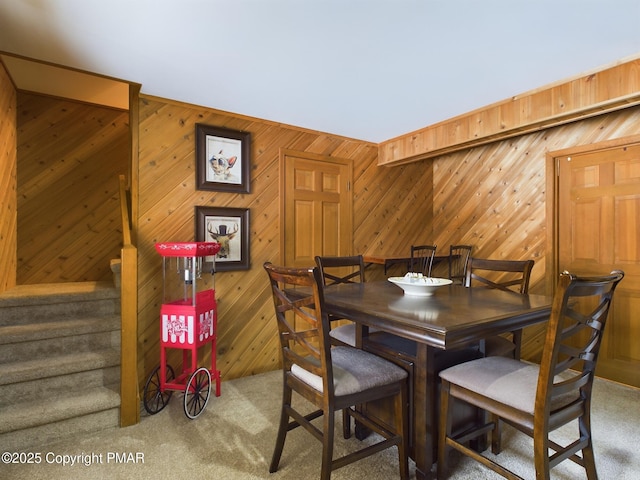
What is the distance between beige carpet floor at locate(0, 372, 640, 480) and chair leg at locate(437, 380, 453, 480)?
0.18 m

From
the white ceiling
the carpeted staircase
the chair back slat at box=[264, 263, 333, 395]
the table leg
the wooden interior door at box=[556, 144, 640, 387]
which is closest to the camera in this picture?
the chair back slat at box=[264, 263, 333, 395]

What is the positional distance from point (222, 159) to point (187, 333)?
4.87 feet

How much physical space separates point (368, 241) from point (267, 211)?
131cm

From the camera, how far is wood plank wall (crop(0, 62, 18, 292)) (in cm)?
258

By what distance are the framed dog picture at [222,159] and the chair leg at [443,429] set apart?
89.9 inches

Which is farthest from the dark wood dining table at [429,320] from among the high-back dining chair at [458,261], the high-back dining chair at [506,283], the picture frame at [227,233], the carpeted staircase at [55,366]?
the high-back dining chair at [458,261]

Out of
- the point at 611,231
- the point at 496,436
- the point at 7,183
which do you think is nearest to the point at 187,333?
the point at 7,183

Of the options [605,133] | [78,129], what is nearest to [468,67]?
[605,133]

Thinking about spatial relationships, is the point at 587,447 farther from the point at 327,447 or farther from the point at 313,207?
the point at 313,207

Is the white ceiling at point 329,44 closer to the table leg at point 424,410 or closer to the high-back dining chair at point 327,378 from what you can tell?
the high-back dining chair at point 327,378

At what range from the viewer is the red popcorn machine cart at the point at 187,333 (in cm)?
241

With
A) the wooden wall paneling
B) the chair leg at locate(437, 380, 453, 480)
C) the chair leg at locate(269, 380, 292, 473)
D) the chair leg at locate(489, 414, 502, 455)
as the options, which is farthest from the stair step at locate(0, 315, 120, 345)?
the wooden wall paneling

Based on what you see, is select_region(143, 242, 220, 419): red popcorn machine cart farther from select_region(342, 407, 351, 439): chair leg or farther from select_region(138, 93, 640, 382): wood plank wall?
select_region(342, 407, 351, 439): chair leg

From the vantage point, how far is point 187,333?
244 centimetres
